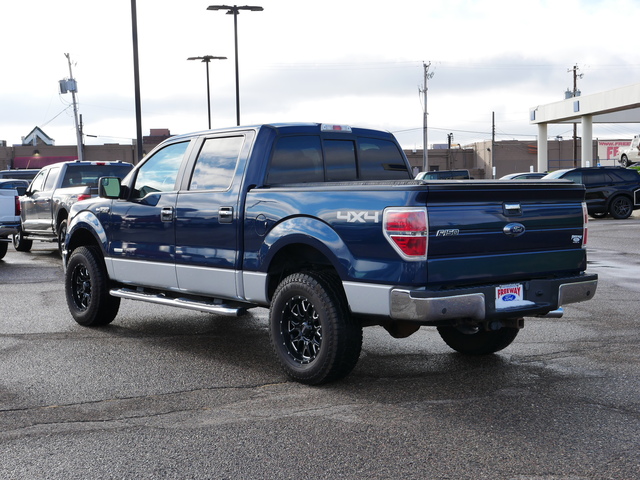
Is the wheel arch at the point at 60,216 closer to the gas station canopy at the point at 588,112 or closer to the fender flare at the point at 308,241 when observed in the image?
the fender flare at the point at 308,241

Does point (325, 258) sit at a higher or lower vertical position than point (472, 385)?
higher

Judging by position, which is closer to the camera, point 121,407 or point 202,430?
point 202,430

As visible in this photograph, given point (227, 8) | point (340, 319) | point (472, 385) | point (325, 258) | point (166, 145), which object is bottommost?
point (472, 385)

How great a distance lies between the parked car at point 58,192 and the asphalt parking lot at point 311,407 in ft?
24.5

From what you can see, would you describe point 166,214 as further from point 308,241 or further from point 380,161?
point 380,161

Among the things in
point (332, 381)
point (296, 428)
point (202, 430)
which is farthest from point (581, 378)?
point (202, 430)

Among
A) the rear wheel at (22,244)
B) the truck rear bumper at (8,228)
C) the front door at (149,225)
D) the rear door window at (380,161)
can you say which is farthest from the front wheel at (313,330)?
the rear wheel at (22,244)

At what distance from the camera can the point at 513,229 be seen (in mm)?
5859

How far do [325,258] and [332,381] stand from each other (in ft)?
3.10

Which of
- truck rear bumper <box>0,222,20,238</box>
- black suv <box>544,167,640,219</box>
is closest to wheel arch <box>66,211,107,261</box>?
truck rear bumper <box>0,222,20,238</box>

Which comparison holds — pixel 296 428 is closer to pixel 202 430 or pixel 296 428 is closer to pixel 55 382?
pixel 202 430

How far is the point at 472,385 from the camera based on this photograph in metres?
6.08

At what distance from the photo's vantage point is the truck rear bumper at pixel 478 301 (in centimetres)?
541

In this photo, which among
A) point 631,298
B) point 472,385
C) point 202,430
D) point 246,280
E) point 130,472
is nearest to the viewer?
point 130,472
